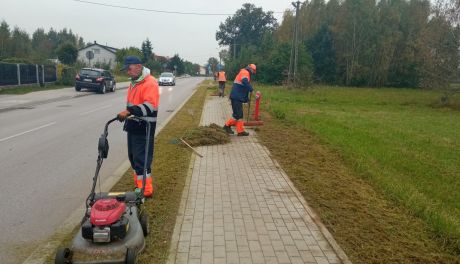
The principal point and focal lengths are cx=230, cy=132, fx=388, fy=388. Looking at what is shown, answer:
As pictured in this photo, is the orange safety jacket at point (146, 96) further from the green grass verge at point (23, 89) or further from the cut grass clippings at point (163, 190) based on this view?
the green grass verge at point (23, 89)

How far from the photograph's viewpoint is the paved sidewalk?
152 inches

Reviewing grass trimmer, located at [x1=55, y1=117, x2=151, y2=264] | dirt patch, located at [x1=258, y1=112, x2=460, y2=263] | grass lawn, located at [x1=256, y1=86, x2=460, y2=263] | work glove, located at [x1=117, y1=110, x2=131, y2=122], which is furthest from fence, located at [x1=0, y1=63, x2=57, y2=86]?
grass trimmer, located at [x1=55, y1=117, x2=151, y2=264]

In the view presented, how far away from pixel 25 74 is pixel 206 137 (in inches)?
835

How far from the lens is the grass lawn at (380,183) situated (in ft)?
13.9

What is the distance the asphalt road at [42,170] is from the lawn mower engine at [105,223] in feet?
3.23

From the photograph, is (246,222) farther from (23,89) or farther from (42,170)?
(23,89)

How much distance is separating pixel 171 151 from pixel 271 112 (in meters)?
8.44

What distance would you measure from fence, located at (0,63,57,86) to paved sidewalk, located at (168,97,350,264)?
20637 mm

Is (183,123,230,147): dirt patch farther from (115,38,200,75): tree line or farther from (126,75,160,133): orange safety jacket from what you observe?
(115,38,200,75): tree line

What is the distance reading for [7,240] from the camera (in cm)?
419

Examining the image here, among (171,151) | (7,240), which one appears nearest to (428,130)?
(171,151)

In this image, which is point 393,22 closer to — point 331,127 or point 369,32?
point 369,32

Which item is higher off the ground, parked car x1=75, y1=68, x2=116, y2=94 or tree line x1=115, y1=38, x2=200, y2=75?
tree line x1=115, y1=38, x2=200, y2=75

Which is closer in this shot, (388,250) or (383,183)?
(388,250)
